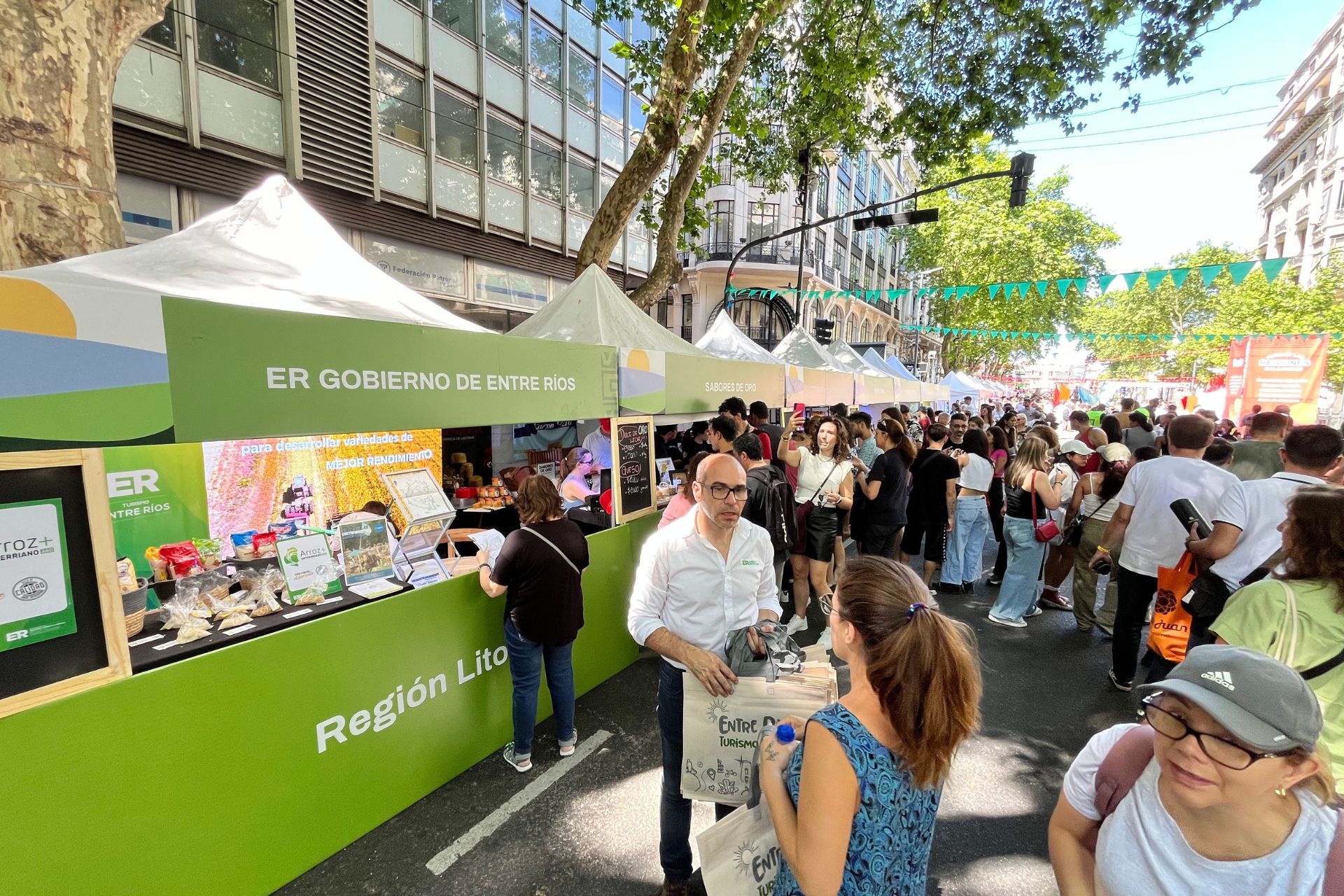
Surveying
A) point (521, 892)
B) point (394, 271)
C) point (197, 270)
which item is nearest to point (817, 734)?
point (521, 892)

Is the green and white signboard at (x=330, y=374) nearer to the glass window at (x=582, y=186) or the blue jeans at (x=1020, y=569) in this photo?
the blue jeans at (x=1020, y=569)

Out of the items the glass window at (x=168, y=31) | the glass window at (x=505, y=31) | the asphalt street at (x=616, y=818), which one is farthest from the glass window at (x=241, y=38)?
the asphalt street at (x=616, y=818)

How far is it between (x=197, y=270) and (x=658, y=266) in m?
5.87

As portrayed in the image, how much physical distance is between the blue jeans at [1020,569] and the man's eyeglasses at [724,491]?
4505 millimetres

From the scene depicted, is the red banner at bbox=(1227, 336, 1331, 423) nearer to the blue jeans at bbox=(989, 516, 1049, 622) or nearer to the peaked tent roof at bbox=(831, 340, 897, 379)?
the peaked tent roof at bbox=(831, 340, 897, 379)

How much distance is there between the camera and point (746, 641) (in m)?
2.14

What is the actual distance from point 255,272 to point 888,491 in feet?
17.6

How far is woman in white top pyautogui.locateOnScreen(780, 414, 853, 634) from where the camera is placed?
5449mm

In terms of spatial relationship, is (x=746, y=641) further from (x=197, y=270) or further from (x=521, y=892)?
(x=197, y=270)

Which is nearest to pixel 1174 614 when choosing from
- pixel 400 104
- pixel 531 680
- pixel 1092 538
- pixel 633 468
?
pixel 1092 538

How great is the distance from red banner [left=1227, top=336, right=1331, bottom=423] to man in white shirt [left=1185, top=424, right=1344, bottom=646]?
44.3ft

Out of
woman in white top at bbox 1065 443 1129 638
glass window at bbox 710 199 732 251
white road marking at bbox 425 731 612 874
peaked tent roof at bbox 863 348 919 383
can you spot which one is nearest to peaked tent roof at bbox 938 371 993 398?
peaked tent roof at bbox 863 348 919 383

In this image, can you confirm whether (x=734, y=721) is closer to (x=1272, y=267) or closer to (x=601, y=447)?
(x=601, y=447)

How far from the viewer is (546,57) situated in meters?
13.7
